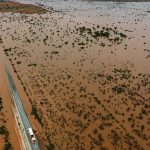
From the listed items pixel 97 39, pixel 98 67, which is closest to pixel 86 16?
pixel 97 39

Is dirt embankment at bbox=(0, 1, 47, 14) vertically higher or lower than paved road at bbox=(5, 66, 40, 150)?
higher

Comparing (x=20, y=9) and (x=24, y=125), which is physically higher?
(x=20, y=9)

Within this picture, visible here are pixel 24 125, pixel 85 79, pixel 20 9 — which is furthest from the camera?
pixel 20 9

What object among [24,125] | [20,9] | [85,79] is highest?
[20,9]

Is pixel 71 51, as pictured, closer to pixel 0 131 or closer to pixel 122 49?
pixel 122 49

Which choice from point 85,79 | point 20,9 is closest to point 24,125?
point 85,79

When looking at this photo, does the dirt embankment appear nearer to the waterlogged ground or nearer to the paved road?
the waterlogged ground

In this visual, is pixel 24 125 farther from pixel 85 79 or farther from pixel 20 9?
pixel 20 9

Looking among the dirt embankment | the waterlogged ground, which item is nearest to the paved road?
the waterlogged ground
